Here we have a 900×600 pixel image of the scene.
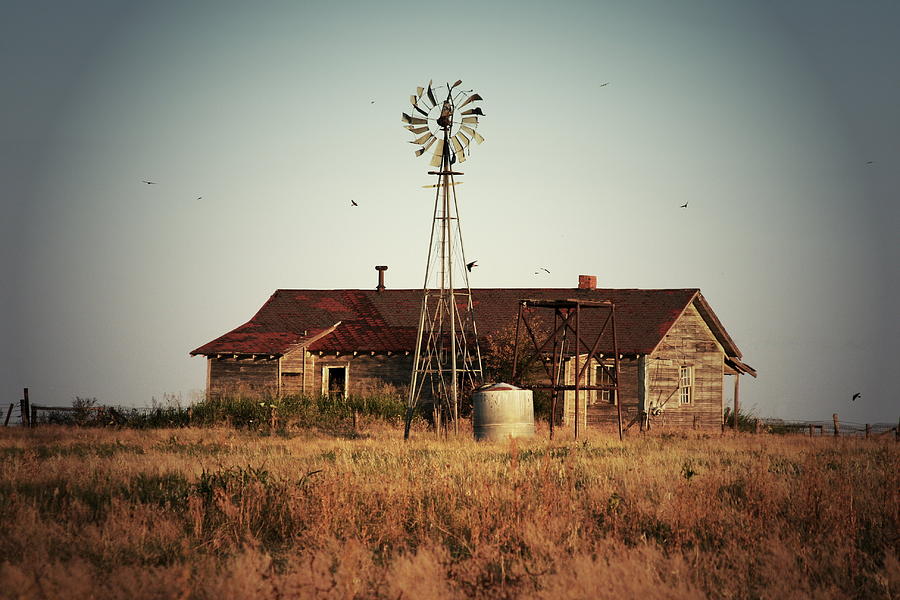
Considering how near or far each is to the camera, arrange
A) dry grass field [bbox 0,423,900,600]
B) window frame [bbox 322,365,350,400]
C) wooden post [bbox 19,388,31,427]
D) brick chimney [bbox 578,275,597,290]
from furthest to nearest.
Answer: brick chimney [bbox 578,275,597,290] < window frame [bbox 322,365,350,400] < wooden post [bbox 19,388,31,427] < dry grass field [bbox 0,423,900,600]

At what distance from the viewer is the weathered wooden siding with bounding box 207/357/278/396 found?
33750mm

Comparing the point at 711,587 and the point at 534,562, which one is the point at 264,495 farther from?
the point at 711,587

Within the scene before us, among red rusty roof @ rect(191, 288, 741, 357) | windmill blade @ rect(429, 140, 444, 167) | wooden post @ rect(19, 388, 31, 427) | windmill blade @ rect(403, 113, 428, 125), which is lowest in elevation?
wooden post @ rect(19, 388, 31, 427)

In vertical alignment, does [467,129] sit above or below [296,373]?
above

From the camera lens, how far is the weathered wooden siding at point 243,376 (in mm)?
33750

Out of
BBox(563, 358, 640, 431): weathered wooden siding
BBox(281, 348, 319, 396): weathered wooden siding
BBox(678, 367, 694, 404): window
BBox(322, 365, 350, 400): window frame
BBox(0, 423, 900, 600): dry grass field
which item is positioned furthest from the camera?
BBox(678, 367, 694, 404): window

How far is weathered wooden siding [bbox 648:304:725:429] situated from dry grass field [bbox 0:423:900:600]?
60.9ft

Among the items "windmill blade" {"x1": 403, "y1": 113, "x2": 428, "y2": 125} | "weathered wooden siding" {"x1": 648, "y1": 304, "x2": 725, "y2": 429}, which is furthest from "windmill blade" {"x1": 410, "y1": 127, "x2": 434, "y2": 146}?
"weathered wooden siding" {"x1": 648, "y1": 304, "x2": 725, "y2": 429}

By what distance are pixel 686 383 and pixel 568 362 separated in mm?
5329

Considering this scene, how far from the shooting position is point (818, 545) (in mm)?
9375

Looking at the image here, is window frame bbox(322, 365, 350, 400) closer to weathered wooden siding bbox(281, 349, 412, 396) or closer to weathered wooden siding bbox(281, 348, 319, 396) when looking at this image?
weathered wooden siding bbox(281, 349, 412, 396)

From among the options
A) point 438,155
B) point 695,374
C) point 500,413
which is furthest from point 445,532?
point 695,374

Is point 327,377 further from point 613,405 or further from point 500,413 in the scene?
point 500,413

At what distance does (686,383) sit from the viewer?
35312 mm
